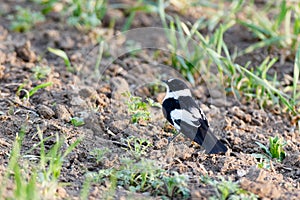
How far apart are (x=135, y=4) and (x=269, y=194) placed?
161 inches

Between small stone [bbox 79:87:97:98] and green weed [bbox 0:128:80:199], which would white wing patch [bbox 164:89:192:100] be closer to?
small stone [bbox 79:87:97:98]

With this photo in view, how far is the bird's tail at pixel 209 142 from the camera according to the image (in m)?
4.66

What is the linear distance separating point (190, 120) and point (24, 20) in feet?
9.82

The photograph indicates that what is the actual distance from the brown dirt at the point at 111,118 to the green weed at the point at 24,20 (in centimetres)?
7

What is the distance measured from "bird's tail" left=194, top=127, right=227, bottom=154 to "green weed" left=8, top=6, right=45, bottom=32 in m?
3.02

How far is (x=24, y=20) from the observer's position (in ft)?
23.0

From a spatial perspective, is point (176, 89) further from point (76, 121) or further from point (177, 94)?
point (76, 121)

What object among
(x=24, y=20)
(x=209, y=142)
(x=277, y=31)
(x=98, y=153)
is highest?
(x=277, y=31)

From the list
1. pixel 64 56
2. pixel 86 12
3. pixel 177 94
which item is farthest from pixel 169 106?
pixel 86 12

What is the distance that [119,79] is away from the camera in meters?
5.84

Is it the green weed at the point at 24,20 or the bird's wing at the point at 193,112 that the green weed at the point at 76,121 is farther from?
the green weed at the point at 24,20

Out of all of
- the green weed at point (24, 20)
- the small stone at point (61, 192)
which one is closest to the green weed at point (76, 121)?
the small stone at point (61, 192)

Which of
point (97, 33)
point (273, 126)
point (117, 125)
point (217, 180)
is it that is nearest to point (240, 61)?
point (273, 126)

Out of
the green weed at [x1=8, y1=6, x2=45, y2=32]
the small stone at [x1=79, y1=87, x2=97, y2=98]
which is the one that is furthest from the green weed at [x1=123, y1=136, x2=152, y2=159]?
the green weed at [x1=8, y1=6, x2=45, y2=32]
